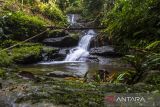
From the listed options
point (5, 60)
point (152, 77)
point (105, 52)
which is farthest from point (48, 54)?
point (152, 77)

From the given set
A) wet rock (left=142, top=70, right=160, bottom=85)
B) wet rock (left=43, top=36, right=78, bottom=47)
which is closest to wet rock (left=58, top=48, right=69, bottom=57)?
wet rock (left=43, top=36, right=78, bottom=47)

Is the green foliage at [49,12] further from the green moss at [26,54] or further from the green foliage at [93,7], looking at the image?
the green moss at [26,54]

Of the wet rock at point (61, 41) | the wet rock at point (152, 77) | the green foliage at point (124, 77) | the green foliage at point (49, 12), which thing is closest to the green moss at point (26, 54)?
the wet rock at point (61, 41)

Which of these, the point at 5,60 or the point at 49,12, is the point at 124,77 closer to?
the point at 5,60

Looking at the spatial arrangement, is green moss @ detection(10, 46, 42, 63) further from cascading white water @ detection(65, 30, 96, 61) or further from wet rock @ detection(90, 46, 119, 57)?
wet rock @ detection(90, 46, 119, 57)

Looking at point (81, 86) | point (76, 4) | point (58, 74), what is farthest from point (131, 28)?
point (76, 4)

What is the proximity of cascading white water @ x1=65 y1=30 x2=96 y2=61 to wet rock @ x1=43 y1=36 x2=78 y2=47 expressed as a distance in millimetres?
392

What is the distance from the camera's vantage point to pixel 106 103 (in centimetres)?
386

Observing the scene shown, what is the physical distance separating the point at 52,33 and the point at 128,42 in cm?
519

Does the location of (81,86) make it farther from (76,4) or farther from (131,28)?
(76,4)

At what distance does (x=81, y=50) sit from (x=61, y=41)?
1124 millimetres

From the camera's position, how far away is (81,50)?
14.3 meters

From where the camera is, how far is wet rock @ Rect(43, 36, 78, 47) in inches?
574

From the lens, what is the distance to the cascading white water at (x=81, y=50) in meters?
13.2
